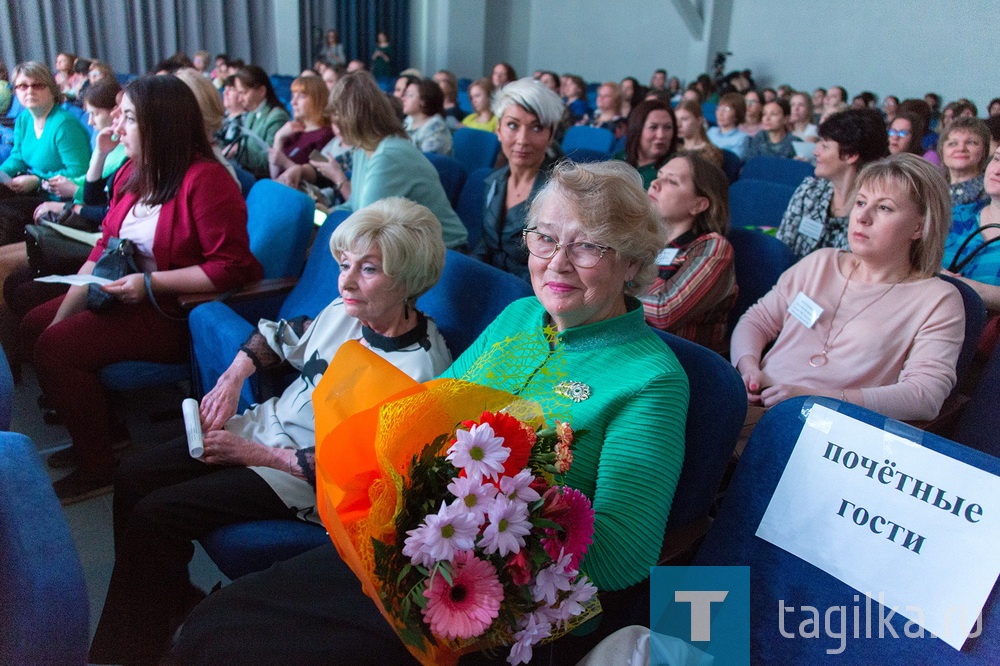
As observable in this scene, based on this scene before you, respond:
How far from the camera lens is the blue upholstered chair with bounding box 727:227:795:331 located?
229cm

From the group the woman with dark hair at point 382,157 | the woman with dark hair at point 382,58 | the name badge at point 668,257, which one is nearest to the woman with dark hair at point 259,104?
the woman with dark hair at point 382,157

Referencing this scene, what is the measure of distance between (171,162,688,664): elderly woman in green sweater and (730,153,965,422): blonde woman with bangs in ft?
2.01

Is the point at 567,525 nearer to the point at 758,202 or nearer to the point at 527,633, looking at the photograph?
the point at 527,633

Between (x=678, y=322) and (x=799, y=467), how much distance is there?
3.26 ft

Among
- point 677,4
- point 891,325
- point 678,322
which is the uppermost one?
point 677,4

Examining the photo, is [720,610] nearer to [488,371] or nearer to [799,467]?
[799,467]

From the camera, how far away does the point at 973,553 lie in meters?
0.94

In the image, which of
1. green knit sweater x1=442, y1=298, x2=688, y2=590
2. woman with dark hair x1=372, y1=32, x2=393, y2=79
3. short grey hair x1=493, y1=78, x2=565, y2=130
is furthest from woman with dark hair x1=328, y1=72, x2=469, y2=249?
woman with dark hair x1=372, y1=32, x2=393, y2=79

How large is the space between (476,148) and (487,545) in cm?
456

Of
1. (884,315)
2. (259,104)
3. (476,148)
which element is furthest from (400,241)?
(259,104)

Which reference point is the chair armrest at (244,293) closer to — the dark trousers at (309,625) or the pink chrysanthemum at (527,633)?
the dark trousers at (309,625)

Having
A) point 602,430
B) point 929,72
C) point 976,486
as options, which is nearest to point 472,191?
point 602,430

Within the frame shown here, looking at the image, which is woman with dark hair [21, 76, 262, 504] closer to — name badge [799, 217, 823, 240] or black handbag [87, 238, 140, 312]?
black handbag [87, 238, 140, 312]

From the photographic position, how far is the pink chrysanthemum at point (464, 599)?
798 mm
